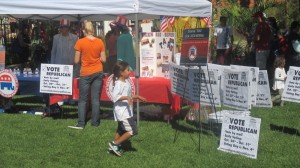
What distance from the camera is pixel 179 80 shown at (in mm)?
8969

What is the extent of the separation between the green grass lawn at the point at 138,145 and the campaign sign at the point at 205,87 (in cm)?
65

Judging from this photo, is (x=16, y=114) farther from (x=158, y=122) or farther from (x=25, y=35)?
(x=25, y=35)

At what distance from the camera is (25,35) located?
59.6 ft

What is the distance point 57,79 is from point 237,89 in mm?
3864

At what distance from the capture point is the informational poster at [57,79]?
10.0 m

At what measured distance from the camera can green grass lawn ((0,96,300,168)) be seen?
7156 millimetres

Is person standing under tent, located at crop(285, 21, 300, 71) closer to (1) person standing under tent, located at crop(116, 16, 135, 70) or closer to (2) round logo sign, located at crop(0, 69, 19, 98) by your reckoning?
(1) person standing under tent, located at crop(116, 16, 135, 70)

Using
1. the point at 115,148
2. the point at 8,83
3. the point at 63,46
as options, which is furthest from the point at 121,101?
the point at 8,83

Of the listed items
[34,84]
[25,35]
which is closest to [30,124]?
[34,84]

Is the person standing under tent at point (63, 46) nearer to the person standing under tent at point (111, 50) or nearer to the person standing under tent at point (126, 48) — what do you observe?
the person standing under tent at point (111, 50)

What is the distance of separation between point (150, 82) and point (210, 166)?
321 centimetres

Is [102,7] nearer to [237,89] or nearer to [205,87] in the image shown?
[205,87]

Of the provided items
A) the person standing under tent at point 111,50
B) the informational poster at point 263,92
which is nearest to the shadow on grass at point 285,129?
the informational poster at point 263,92

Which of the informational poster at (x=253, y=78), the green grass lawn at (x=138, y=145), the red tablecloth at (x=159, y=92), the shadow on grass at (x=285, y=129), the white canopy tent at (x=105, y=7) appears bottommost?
the green grass lawn at (x=138, y=145)
